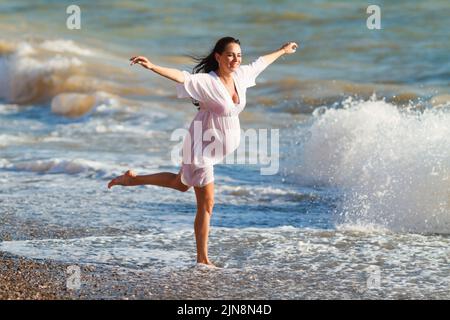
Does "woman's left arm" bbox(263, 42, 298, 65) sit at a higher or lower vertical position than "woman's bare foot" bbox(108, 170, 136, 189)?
higher

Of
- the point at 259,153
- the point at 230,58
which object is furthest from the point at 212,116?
the point at 259,153

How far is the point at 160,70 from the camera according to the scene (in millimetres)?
5551

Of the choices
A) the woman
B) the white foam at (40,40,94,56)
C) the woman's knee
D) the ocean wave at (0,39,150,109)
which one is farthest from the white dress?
the white foam at (40,40,94,56)

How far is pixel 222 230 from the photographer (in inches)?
294

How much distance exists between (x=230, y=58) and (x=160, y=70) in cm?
64

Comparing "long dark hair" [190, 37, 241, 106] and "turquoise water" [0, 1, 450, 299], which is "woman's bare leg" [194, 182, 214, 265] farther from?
"long dark hair" [190, 37, 241, 106]

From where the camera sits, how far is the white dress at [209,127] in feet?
19.6

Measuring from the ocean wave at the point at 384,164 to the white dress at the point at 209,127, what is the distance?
1819mm

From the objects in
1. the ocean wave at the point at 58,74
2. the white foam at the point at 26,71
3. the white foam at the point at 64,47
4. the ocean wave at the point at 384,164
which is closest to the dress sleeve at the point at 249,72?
the ocean wave at the point at 384,164

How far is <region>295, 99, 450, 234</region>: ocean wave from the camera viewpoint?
7.68 m

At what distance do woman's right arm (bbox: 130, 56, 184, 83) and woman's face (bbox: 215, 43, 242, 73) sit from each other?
1.15 ft
